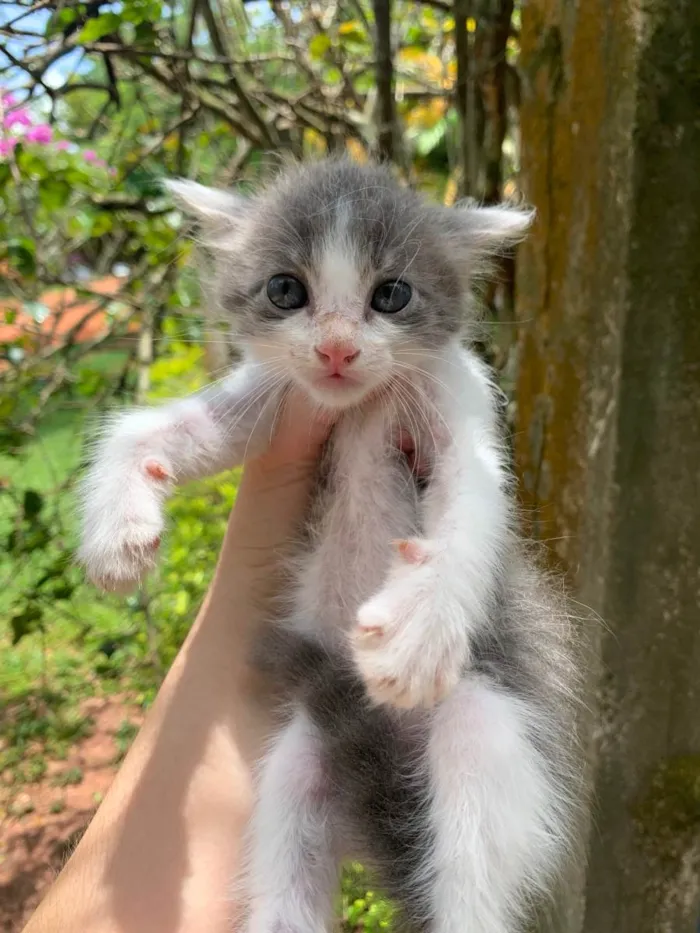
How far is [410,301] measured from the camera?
1.40 metres

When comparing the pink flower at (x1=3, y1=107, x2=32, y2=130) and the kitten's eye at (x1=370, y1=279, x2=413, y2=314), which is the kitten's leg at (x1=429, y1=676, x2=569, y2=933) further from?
the pink flower at (x1=3, y1=107, x2=32, y2=130)

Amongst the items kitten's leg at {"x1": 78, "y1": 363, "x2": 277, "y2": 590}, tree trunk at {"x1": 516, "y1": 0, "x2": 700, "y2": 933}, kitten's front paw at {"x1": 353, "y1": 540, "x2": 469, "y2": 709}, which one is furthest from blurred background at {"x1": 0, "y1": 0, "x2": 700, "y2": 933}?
kitten's front paw at {"x1": 353, "y1": 540, "x2": 469, "y2": 709}

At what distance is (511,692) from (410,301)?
78 centimetres

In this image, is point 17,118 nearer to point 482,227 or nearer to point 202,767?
point 482,227

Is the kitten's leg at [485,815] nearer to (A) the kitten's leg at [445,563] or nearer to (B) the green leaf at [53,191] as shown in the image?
(A) the kitten's leg at [445,563]

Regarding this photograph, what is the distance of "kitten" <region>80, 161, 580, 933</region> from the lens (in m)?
1.14

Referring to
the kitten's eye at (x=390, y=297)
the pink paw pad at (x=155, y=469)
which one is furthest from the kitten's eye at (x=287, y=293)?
the pink paw pad at (x=155, y=469)

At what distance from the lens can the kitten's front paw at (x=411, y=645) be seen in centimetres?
107

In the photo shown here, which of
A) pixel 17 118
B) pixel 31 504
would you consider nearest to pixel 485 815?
pixel 31 504

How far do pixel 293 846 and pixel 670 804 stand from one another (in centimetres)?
101

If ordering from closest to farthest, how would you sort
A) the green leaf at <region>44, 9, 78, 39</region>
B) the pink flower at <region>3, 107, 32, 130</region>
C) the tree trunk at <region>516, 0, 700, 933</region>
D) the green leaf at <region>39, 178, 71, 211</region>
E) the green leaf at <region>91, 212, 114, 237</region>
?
1. the tree trunk at <region>516, 0, 700, 933</region>
2. the green leaf at <region>44, 9, 78, 39</region>
3. the pink flower at <region>3, 107, 32, 130</region>
4. the green leaf at <region>39, 178, 71, 211</region>
5. the green leaf at <region>91, 212, 114, 237</region>

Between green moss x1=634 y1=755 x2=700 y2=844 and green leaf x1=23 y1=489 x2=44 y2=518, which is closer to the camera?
green moss x1=634 y1=755 x2=700 y2=844

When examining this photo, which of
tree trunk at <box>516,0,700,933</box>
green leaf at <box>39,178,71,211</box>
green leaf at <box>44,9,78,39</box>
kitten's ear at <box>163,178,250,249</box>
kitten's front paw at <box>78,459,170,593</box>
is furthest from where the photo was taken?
green leaf at <box>39,178,71,211</box>

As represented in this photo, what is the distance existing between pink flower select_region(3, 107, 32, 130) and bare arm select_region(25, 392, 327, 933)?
1.19 m
